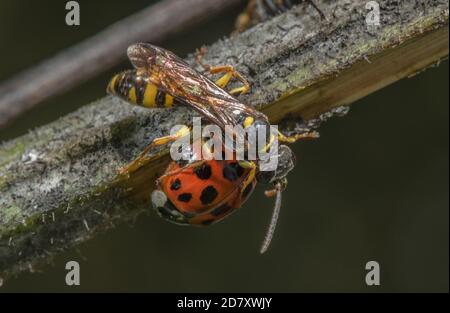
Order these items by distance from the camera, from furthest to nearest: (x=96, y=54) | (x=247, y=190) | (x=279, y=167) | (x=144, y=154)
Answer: (x=96, y=54) < (x=279, y=167) < (x=247, y=190) < (x=144, y=154)

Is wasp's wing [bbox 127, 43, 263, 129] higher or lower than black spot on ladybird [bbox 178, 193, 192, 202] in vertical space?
higher

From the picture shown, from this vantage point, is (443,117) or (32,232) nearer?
(32,232)

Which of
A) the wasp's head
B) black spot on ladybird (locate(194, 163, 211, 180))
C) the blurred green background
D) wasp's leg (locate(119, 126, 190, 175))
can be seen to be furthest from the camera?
the blurred green background

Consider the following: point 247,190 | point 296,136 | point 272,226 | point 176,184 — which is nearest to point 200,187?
point 176,184

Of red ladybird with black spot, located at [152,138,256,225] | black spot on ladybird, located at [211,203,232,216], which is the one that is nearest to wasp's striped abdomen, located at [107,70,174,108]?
red ladybird with black spot, located at [152,138,256,225]

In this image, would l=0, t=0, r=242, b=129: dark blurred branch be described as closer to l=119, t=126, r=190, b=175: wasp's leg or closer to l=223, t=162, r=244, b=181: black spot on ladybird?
l=119, t=126, r=190, b=175: wasp's leg

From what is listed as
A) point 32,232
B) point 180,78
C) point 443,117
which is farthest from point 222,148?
point 443,117

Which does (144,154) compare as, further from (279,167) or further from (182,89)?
(279,167)
